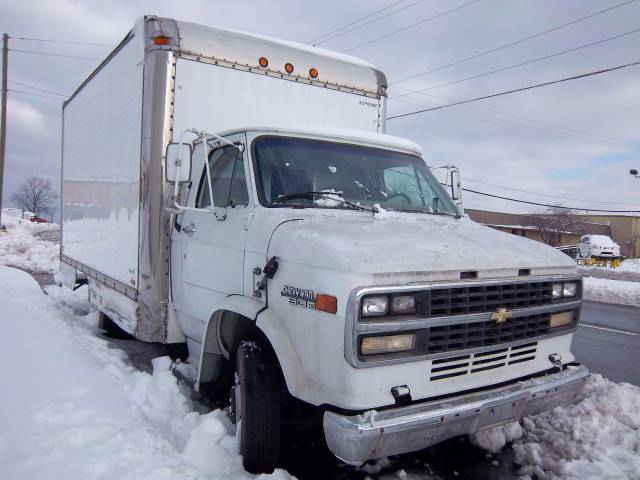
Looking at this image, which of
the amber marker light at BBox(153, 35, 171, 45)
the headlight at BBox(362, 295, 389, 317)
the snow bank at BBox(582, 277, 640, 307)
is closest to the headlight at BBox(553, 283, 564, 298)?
the headlight at BBox(362, 295, 389, 317)

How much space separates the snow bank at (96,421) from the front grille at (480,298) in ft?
4.55

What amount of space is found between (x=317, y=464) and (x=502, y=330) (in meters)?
1.63

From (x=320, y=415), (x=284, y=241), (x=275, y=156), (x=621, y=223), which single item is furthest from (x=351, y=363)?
(x=621, y=223)

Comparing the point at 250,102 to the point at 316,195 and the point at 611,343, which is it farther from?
the point at 611,343

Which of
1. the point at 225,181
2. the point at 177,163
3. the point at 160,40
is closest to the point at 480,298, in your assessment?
the point at 225,181

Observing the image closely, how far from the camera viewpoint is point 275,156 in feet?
12.8

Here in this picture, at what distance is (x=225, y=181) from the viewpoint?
13.8 ft

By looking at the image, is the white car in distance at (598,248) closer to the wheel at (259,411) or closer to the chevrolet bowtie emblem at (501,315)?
the chevrolet bowtie emblem at (501,315)

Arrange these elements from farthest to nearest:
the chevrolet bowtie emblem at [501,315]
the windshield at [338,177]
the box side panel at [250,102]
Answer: the box side panel at [250,102] → the windshield at [338,177] → the chevrolet bowtie emblem at [501,315]

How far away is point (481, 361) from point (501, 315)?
0.30 metres

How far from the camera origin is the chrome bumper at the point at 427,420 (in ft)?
8.48

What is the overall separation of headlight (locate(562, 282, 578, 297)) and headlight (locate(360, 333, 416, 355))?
1448 millimetres

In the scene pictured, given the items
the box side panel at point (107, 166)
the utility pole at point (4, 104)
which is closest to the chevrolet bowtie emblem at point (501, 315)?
the box side panel at point (107, 166)

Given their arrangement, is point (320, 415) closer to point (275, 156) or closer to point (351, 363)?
point (351, 363)
